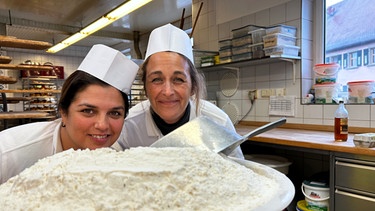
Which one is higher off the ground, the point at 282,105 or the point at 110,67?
the point at 110,67

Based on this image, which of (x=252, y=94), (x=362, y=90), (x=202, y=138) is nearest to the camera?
(x=202, y=138)

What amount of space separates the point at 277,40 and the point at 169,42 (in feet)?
4.56

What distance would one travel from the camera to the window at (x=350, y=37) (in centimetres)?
209

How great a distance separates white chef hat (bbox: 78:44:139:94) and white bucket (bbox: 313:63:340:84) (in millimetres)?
1800

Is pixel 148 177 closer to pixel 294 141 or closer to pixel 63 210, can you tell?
pixel 63 210

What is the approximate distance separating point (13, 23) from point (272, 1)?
4.12m

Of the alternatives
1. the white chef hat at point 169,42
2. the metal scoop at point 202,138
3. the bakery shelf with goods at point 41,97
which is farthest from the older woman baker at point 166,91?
the bakery shelf with goods at point 41,97

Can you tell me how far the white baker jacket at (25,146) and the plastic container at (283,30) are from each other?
1879 millimetres

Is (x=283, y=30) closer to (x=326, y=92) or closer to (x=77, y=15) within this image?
(x=326, y=92)

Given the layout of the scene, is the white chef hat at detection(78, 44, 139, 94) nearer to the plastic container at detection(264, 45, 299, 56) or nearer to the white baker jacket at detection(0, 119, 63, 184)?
the white baker jacket at detection(0, 119, 63, 184)

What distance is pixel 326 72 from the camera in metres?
2.17

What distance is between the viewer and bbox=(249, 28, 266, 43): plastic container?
237 cm

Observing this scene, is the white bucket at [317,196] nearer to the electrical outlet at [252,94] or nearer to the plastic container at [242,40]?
the electrical outlet at [252,94]

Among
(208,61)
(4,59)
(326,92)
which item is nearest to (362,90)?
(326,92)
